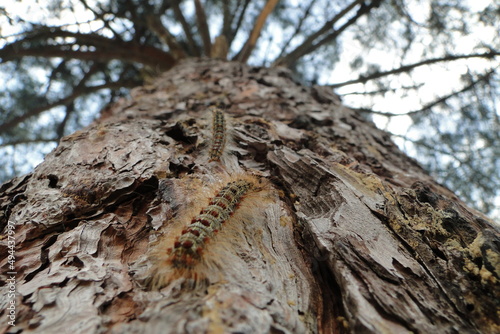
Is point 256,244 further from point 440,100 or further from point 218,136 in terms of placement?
point 440,100

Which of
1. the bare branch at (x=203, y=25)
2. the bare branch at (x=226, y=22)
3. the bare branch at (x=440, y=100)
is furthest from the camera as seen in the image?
the bare branch at (x=226, y=22)

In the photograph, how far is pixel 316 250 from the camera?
1.46 metres

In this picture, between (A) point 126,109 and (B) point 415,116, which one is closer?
(A) point 126,109

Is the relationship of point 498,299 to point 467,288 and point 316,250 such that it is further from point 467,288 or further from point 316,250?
point 316,250

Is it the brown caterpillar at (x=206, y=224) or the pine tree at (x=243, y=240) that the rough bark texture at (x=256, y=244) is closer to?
the pine tree at (x=243, y=240)

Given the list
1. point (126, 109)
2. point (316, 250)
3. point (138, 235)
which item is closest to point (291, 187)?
point (316, 250)

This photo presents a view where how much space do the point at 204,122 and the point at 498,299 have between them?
2.18m

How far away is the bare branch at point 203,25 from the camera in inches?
231

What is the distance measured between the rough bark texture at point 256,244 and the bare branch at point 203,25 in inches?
162

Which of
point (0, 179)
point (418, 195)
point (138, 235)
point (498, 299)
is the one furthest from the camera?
point (0, 179)

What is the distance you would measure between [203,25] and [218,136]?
4474 mm

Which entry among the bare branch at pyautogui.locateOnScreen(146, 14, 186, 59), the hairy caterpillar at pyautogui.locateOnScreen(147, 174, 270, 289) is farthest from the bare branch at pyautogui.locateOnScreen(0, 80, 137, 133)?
the hairy caterpillar at pyautogui.locateOnScreen(147, 174, 270, 289)

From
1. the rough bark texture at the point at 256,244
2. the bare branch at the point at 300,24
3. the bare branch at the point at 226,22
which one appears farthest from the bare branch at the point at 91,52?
the rough bark texture at the point at 256,244

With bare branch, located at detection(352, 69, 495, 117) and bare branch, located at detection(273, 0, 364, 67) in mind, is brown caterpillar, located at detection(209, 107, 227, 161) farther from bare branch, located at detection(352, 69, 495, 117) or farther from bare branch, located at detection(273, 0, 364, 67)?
bare branch, located at detection(273, 0, 364, 67)
